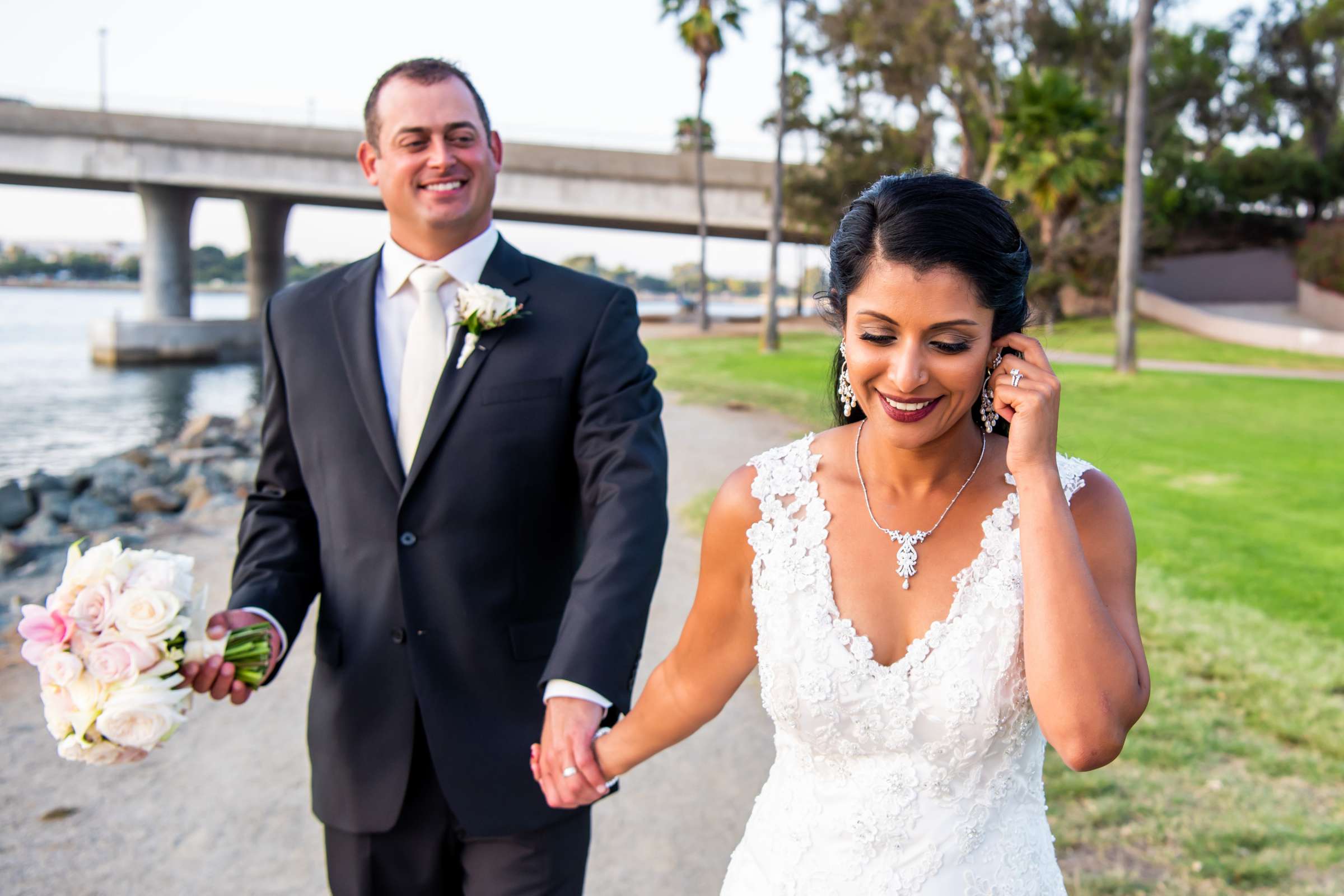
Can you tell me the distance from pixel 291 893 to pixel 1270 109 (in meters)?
54.8

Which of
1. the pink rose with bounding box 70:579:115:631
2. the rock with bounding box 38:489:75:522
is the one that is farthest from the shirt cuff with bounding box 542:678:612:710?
the rock with bounding box 38:489:75:522

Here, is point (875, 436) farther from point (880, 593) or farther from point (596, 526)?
point (596, 526)

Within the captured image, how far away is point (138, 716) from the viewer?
7.54ft

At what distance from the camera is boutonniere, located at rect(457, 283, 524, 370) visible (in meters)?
2.95

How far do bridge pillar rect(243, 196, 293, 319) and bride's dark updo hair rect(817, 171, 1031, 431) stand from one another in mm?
47818

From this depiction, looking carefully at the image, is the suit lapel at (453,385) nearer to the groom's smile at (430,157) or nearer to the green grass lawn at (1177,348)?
the groom's smile at (430,157)

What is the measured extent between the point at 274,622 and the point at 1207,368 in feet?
85.3

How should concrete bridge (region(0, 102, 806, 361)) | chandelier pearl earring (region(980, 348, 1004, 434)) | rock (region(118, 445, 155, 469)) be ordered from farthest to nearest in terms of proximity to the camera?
1. concrete bridge (region(0, 102, 806, 361))
2. rock (region(118, 445, 155, 469))
3. chandelier pearl earring (region(980, 348, 1004, 434))

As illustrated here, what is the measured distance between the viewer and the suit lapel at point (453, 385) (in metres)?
2.86

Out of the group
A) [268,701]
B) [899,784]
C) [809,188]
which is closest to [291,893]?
[268,701]

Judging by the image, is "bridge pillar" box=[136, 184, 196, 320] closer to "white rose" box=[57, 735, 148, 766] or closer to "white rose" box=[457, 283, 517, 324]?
"white rose" box=[457, 283, 517, 324]

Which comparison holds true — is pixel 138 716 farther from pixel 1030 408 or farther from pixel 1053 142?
pixel 1053 142

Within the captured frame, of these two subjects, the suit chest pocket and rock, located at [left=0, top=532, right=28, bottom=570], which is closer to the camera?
the suit chest pocket

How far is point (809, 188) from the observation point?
40500 millimetres
